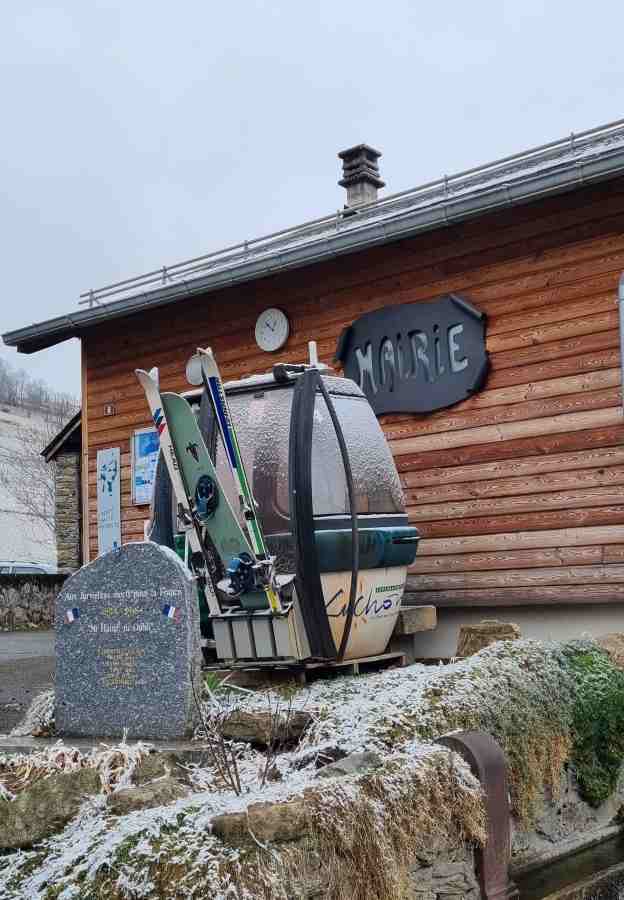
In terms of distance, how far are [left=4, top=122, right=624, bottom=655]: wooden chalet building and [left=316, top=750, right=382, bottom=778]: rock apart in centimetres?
481

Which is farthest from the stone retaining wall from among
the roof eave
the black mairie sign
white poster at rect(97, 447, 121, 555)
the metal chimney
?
the black mairie sign

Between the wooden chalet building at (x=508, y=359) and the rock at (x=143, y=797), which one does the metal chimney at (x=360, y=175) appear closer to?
the wooden chalet building at (x=508, y=359)

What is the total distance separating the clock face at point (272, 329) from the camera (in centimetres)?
1210

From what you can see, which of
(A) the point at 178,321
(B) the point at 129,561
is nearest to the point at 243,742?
(B) the point at 129,561

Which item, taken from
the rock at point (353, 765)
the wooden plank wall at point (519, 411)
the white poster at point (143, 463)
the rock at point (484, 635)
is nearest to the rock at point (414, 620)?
the rock at point (484, 635)

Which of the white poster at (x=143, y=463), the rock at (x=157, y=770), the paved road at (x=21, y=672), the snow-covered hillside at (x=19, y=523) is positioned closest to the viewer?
the rock at (x=157, y=770)

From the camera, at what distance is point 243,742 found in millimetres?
6305

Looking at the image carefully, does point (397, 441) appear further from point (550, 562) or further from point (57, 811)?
point (57, 811)

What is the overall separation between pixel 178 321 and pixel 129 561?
6825 mm

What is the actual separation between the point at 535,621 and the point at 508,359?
235 cm

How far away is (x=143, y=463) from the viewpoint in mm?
13359

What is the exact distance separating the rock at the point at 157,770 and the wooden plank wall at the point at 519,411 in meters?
4.99

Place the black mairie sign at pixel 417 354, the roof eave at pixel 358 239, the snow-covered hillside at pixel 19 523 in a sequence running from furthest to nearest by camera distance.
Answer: the snow-covered hillside at pixel 19 523
the black mairie sign at pixel 417 354
the roof eave at pixel 358 239

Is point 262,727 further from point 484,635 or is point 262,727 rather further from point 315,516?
point 484,635
